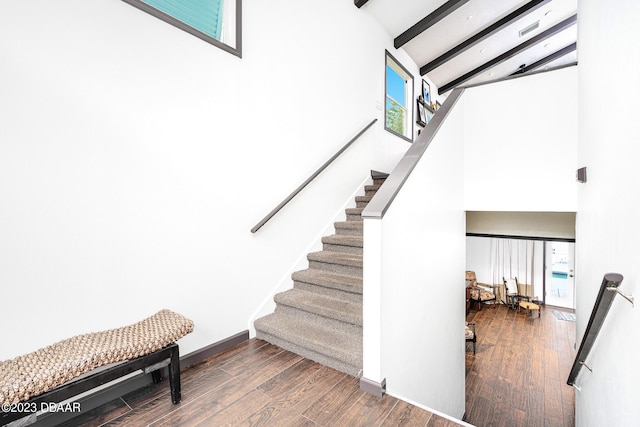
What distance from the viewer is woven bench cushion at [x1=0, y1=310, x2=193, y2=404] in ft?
3.76

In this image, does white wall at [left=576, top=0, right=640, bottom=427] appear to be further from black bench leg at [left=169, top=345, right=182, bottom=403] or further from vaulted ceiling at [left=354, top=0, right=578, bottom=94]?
vaulted ceiling at [left=354, top=0, right=578, bottom=94]

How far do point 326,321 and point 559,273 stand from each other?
10917 millimetres

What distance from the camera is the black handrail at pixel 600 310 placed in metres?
→ 1.32

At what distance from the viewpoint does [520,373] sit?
17.7ft

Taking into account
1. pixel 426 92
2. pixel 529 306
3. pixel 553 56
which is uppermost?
pixel 553 56

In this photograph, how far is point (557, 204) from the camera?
9.94 ft

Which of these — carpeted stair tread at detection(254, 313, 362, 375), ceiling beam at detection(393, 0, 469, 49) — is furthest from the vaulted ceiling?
carpeted stair tread at detection(254, 313, 362, 375)

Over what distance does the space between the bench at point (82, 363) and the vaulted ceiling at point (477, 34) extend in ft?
14.7

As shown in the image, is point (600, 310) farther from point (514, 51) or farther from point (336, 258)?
point (514, 51)

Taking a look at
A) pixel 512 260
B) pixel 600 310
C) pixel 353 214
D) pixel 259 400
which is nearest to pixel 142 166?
pixel 259 400

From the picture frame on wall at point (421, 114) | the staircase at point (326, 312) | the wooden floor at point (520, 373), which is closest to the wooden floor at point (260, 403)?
the staircase at point (326, 312)

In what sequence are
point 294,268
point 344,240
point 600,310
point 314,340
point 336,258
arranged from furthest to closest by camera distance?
point 344,240, point 294,268, point 336,258, point 314,340, point 600,310

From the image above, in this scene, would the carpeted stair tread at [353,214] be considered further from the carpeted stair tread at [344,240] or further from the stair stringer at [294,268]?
the carpeted stair tread at [344,240]

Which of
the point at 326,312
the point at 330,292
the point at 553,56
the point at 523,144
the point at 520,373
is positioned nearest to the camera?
the point at 326,312
